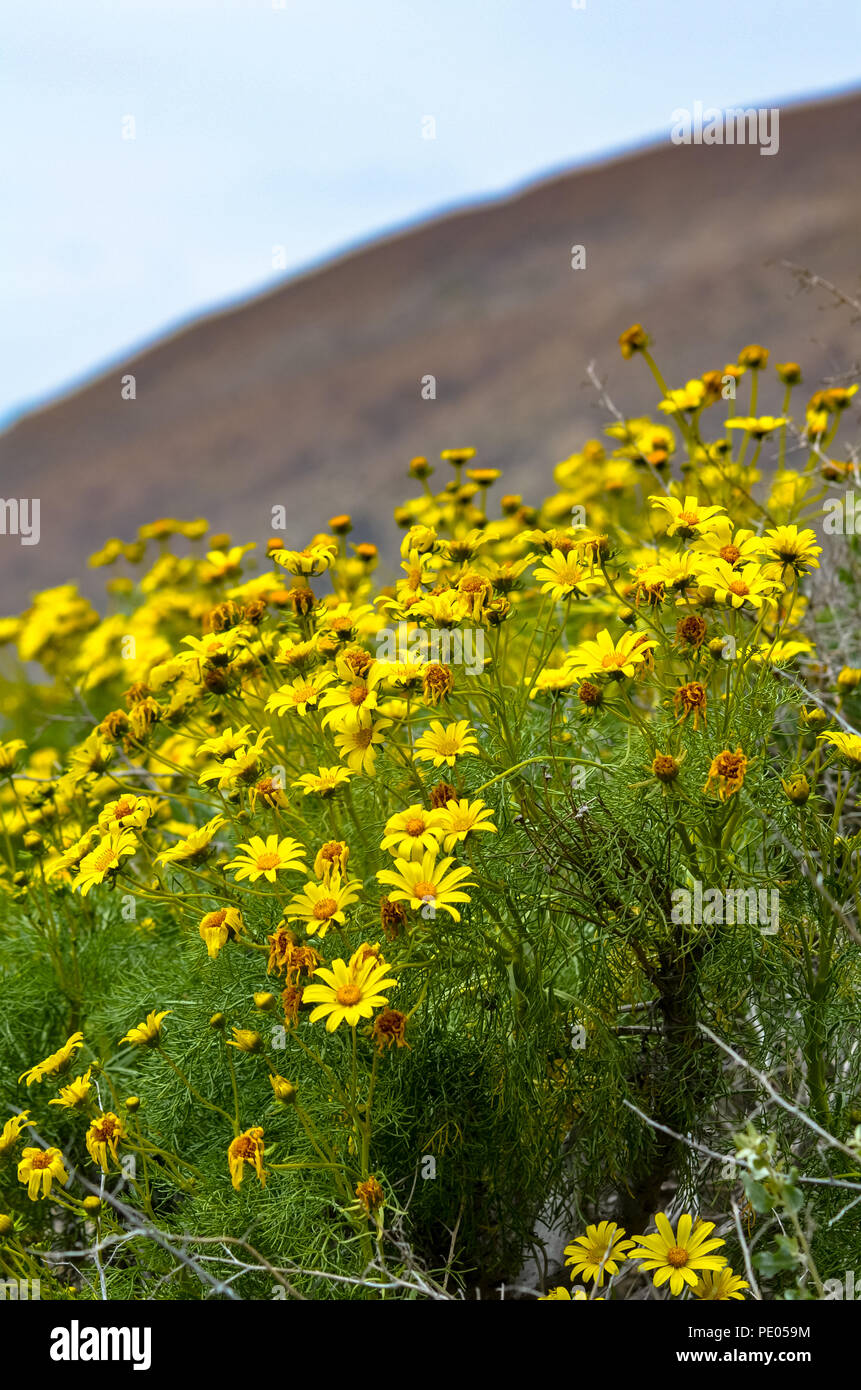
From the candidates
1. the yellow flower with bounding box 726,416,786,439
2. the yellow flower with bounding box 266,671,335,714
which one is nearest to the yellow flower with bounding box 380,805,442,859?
the yellow flower with bounding box 266,671,335,714

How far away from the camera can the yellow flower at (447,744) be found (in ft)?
5.03

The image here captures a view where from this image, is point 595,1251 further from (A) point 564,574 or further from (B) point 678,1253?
(A) point 564,574

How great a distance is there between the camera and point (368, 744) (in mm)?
1564

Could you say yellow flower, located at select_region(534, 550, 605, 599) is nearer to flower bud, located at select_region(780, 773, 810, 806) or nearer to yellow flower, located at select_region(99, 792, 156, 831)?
flower bud, located at select_region(780, 773, 810, 806)

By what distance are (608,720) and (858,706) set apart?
2.09ft

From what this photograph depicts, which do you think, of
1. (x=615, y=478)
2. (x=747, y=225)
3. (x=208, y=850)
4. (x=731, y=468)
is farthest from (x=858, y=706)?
(x=747, y=225)

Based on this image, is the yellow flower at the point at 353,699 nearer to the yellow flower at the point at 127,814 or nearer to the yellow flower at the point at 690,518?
the yellow flower at the point at 127,814

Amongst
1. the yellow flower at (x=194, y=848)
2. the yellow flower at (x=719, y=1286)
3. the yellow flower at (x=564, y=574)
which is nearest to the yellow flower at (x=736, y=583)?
the yellow flower at (x=564, y=574)

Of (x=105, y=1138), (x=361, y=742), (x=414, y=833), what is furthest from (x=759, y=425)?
(x=105, y=1138)

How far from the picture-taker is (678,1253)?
1481 mm

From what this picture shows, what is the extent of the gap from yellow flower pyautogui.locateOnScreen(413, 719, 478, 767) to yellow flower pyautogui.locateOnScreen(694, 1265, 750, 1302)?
67 centimetres

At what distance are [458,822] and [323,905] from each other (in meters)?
0.18

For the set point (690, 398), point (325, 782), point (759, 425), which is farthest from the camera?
point (690, 398)

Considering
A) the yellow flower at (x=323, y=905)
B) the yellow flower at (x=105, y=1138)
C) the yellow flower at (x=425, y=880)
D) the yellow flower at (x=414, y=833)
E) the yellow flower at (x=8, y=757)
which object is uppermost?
the yellow flower at (x=8, y=757)
